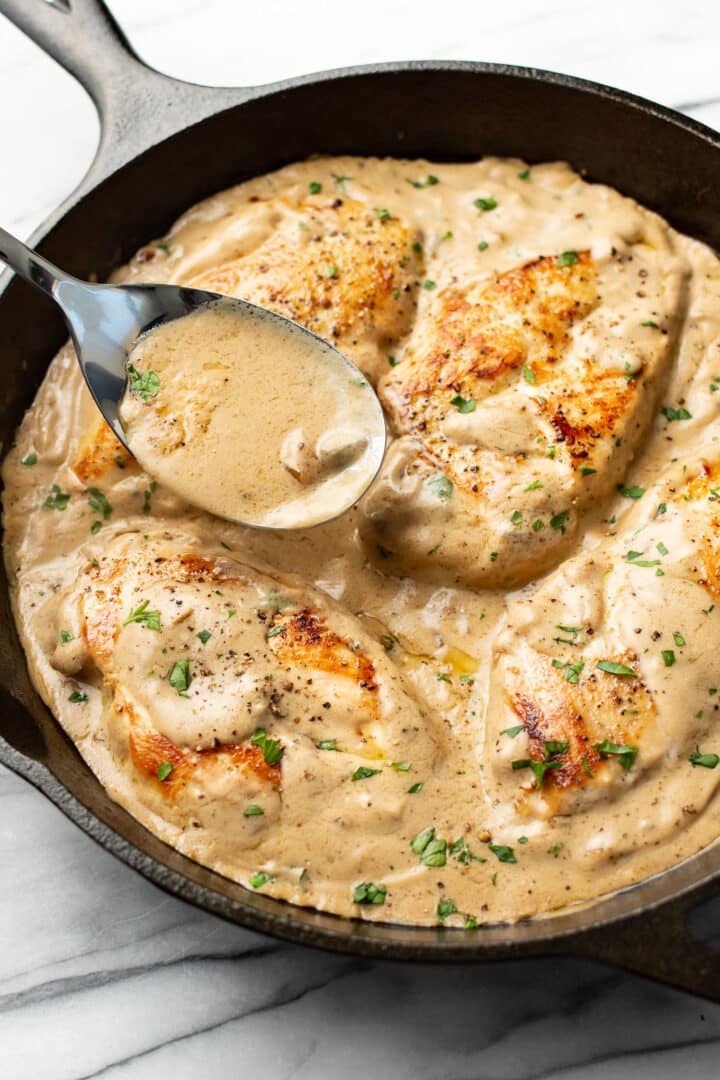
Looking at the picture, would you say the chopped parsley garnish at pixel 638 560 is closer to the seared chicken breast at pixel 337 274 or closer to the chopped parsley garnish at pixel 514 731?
the chopped parsley garnish at pixel 514 731

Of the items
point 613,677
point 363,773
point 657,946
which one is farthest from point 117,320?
point 657,946

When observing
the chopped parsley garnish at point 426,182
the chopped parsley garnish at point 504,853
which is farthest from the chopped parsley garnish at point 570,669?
the chopped parsley garnish at point 426,182

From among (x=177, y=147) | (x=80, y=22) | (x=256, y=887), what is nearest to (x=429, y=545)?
(x=256, y=887)

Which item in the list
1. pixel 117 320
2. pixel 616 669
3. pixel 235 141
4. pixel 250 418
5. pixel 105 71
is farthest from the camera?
pixel 235 141

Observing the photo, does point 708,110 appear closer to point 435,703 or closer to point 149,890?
point 435,703

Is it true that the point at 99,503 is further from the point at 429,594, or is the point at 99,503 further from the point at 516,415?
the point at 516,415

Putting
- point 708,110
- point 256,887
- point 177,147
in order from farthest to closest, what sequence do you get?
point 708,110 < point 177,147 < point 256,887
